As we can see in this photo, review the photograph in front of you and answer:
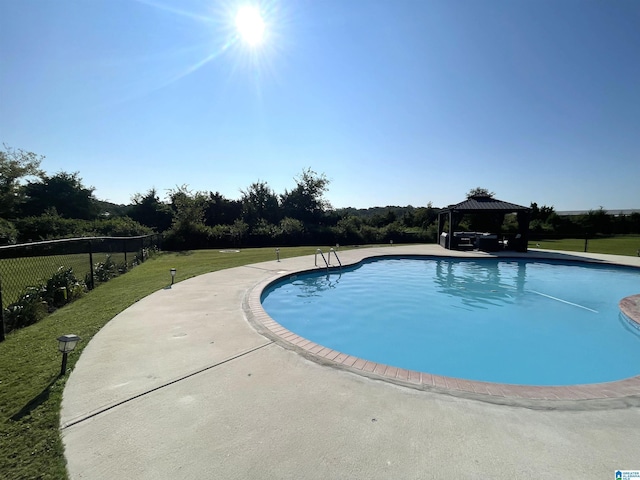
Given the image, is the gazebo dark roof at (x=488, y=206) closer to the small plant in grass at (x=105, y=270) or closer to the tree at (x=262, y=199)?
the small plant in grass at (x=105, y=270)

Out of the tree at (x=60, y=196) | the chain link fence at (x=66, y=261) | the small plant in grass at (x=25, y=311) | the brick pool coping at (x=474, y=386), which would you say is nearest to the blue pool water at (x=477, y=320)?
the brick pool coping at (x=474, y=386)

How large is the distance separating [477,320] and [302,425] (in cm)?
572

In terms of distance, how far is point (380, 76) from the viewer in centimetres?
1057

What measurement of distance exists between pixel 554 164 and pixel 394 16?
17430 mm

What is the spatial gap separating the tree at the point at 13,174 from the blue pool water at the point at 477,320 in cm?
2956

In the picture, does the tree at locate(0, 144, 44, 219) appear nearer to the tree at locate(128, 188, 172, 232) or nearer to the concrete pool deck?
the tree at locate(128, 188, 172, 232)

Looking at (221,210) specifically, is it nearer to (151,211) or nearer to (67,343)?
(151,211)

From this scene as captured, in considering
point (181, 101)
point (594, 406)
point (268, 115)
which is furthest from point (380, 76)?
point (594, 406)

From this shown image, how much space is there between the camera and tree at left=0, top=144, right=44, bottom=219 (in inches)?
945

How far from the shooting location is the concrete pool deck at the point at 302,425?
1778 mm

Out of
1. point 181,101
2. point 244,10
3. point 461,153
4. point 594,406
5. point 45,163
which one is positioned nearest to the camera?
point 594,406

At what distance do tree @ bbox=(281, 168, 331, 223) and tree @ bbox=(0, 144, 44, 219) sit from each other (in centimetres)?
2302

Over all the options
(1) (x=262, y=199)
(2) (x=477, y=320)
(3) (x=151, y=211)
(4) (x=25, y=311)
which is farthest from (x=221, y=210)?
(2) (x=477, y=320)

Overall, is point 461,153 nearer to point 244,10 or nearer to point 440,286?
point 440,286
